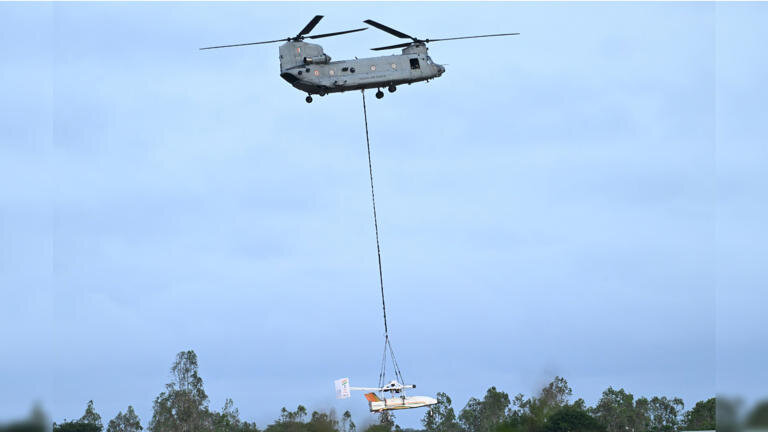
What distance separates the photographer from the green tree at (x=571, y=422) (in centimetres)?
8180

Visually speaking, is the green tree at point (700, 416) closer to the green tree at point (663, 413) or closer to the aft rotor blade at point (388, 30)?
the green tree at point (663, 413)

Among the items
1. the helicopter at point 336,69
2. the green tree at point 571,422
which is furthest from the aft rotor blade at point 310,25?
the green tree at point 571,422

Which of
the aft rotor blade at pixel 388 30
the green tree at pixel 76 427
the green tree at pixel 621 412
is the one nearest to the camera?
the aft rotor blade at pixel 388 30

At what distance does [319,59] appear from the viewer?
41.9m

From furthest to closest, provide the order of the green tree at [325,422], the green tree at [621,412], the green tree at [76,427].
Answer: the green tree at [621,412] → the green tree at [76,427] → the green tree at [325,422]

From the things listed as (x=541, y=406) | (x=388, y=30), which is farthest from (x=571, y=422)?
(x=388, y=30)

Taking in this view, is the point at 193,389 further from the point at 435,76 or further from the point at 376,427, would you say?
the point at 435,76

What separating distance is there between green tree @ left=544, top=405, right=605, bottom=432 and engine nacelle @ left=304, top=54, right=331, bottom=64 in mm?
43895

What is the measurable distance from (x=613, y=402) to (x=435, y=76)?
210ft

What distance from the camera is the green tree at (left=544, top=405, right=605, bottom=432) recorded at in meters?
81.8

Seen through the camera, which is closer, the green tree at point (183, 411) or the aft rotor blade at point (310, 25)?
the aft rotor blade at point (310, 25)

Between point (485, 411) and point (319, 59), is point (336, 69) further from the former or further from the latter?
point (485, 411)

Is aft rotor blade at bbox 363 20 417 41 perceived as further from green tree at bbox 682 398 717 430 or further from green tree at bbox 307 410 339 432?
green tree at bbox 682 398 717 430

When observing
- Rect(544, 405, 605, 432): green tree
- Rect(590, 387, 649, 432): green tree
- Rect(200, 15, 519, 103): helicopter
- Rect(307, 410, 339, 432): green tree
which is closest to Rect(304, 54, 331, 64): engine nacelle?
Rect(200, 15, 519, 103): helicopter
